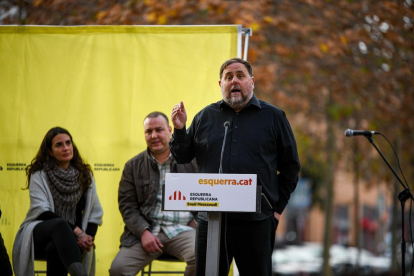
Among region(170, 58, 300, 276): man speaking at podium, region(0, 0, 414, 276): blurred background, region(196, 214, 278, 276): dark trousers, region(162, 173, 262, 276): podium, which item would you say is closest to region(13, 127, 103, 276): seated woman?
region(196, 214, 278, 276): dark trousers

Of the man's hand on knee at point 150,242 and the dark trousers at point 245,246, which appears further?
the man's hand on knee at point 150,242

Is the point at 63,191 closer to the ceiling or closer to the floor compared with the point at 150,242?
closer to the ceiling

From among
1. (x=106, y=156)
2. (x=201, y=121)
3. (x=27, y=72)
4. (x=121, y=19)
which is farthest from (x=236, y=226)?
(x=121, y=19)

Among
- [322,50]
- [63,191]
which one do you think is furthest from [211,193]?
[322,50]

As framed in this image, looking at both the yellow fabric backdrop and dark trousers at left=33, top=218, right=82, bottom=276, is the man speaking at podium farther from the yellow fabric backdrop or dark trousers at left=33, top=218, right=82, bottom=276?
the yellow fabric backdrop

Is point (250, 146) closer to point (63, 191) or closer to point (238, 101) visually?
point (238, 101)

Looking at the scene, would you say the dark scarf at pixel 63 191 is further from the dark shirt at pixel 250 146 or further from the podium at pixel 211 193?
the podium at pixel 211 193

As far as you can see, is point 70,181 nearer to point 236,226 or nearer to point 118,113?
point 118,113

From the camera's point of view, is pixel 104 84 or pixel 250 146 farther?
pixel 104 84

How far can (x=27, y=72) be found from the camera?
6.20 m

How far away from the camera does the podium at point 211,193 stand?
3.83 m

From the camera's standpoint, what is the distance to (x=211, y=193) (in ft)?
12.7

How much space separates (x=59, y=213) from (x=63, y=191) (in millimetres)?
189

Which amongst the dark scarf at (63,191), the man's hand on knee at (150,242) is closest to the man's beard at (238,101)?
the man's hand on knee at (150,242)
